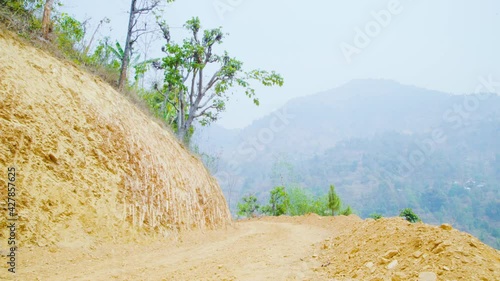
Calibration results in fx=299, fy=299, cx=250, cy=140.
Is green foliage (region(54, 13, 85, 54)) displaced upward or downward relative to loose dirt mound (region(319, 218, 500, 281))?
upward

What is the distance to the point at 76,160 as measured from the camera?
7.08m

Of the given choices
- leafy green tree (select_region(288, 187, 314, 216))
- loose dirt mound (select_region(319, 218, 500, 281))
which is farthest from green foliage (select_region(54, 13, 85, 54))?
leafy green tree (select_region(288, 187, 314, 216))

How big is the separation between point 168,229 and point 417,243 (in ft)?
22.3

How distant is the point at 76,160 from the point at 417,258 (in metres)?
7.13

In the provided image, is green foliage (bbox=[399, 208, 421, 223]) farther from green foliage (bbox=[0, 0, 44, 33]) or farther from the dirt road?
green foliage (bbox=[0, 0, 44, 33])

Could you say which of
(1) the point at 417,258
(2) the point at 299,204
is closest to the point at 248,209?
(2) the point at 299,204

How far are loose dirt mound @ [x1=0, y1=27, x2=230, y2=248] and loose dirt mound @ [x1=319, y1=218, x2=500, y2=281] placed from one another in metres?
4.98

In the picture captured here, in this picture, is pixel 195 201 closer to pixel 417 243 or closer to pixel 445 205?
pixel 417 243

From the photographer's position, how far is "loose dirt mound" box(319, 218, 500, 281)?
3.36 meters

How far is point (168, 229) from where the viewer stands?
892cm

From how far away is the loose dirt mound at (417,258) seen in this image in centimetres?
336

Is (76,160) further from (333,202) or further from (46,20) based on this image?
(333,202)

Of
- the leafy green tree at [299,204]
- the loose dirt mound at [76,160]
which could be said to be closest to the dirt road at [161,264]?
the loose dirt mound at [76,160]

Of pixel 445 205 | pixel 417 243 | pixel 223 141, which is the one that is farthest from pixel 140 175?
pixel 223 141
